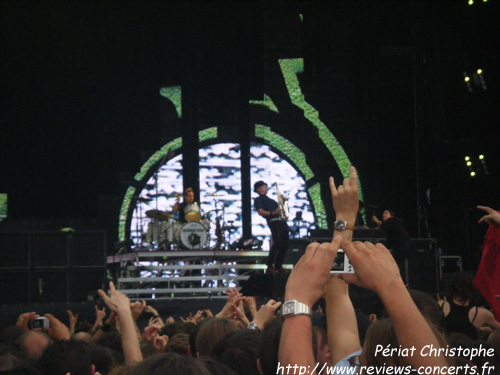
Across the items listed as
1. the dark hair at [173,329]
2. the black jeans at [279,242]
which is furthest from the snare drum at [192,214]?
the dark hair at [173,329]

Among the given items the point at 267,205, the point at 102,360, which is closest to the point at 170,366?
the point at 102,360

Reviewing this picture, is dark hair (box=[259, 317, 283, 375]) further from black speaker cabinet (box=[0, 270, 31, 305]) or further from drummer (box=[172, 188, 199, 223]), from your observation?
drummer (box=[172, 188, 199, 223])

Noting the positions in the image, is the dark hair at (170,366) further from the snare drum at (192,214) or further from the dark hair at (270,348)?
the snare drum at (192,214)

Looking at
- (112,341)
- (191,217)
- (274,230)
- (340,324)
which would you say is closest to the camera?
(340,324)

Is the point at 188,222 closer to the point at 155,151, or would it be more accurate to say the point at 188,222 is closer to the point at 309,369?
the point at 155,151

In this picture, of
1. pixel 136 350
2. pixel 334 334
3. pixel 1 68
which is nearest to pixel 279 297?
pixel 136 350

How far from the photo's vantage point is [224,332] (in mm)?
2711

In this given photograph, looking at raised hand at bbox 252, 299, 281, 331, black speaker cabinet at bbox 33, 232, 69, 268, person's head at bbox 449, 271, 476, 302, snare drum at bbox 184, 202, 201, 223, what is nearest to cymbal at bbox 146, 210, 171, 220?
snare drum at bbox 184, 202, 201, 223

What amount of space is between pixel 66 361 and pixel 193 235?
29.4 feet

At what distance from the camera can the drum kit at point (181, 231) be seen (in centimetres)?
1125

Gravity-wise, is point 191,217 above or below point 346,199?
above

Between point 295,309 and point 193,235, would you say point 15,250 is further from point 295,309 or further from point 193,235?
point 295,309

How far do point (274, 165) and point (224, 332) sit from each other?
38.1ft

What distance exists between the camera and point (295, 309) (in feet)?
5.12
